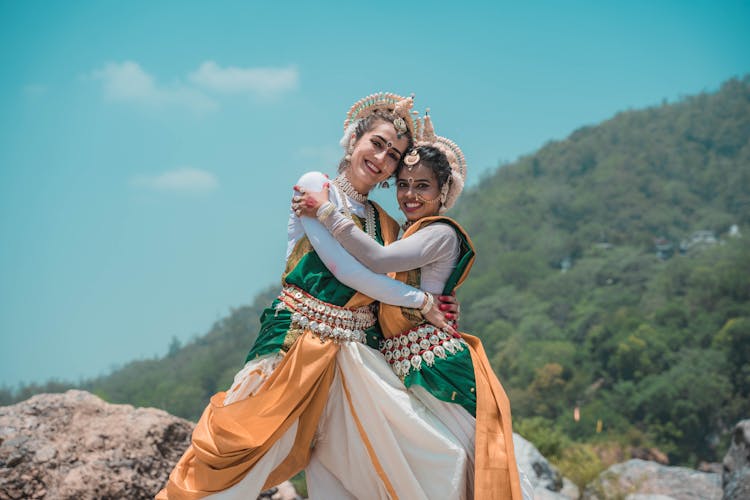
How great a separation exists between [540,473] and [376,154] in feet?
15.7

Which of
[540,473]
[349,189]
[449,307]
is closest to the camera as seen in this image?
[449,307]

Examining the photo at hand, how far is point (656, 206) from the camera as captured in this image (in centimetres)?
4147

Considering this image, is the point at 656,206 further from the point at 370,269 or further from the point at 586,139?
the point at 370,269

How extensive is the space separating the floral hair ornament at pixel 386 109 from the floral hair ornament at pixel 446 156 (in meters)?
0.06

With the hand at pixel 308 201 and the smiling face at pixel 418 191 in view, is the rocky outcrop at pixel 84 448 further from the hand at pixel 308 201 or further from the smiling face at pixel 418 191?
the smiling face at pixel 418 191

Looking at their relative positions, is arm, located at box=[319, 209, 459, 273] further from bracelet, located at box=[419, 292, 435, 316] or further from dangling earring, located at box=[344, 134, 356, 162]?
dangling earring, located at box=[344, 134, 356, 162]

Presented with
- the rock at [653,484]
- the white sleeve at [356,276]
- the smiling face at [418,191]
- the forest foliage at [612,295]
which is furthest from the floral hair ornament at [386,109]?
the forest foliage at [612,295]

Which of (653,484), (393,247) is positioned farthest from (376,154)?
(653,484)

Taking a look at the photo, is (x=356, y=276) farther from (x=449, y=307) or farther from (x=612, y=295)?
(x=612, y=295)

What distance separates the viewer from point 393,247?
10.6ft

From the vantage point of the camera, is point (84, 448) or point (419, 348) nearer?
point (419, 348)

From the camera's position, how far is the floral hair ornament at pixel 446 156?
3.45 m

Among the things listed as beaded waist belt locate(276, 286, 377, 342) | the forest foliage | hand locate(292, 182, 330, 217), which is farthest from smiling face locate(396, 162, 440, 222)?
the forest foliage

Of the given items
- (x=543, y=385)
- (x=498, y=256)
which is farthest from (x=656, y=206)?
(x=543, y=385)
